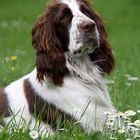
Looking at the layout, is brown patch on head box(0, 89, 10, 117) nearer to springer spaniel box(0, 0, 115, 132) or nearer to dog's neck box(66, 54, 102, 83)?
springer spaniel box(0, 0, 115, 132)

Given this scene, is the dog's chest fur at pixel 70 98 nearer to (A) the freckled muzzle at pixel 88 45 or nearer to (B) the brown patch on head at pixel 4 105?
(B) the brown patch on head at pixel 4 105

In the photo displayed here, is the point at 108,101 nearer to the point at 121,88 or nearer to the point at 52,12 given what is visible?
the point at 52,12

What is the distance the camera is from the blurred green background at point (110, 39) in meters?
8.15

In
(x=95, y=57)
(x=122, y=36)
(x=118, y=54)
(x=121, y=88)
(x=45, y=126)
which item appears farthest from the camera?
(x=122, y=36)

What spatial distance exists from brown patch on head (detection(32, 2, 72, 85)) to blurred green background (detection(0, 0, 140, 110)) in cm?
111

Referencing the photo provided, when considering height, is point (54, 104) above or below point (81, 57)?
below

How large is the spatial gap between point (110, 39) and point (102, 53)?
12.7 meters

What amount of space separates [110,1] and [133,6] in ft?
4.35

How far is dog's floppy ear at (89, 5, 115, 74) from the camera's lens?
257 inches

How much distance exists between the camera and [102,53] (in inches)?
259

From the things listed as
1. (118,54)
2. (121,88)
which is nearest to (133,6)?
(118,54)

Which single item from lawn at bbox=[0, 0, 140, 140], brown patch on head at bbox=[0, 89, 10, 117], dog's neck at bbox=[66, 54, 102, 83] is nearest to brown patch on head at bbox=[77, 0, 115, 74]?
dog's neck at bbox=[66, 54, 102, 83]

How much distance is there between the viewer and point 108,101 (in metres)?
6.47

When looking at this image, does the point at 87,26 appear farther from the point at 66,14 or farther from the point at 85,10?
the point at 85,10
